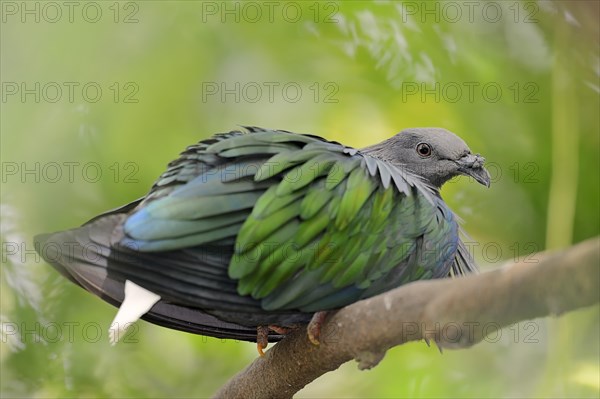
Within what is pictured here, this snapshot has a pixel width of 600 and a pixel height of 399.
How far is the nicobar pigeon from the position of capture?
306 cm

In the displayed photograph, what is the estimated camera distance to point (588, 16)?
6.81 ft

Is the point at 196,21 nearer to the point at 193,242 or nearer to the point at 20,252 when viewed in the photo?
the point at 20,252

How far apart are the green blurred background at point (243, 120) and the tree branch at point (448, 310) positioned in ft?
7.12

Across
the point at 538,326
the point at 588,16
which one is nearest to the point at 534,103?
the point at 538,326

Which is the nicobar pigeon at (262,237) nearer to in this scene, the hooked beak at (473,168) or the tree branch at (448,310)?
the tree branch at (448,310)

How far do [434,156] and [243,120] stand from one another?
2.21 meters

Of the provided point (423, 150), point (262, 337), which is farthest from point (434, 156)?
point (262, 337)

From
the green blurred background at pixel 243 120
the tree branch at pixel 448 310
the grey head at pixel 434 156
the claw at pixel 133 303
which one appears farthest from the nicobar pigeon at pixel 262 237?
the green blurred background at pixel 243 120

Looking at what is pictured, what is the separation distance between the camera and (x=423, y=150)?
4.07m

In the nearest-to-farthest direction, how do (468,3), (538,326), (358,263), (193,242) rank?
Result: 1. (193,242)
2. (358,263)
3. (538,326)
4. (468,3)

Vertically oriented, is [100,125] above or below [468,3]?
below

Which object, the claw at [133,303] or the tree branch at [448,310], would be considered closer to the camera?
the tree branch at [448,310]

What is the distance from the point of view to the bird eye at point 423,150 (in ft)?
13.3

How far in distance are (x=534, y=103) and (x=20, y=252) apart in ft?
11.0
